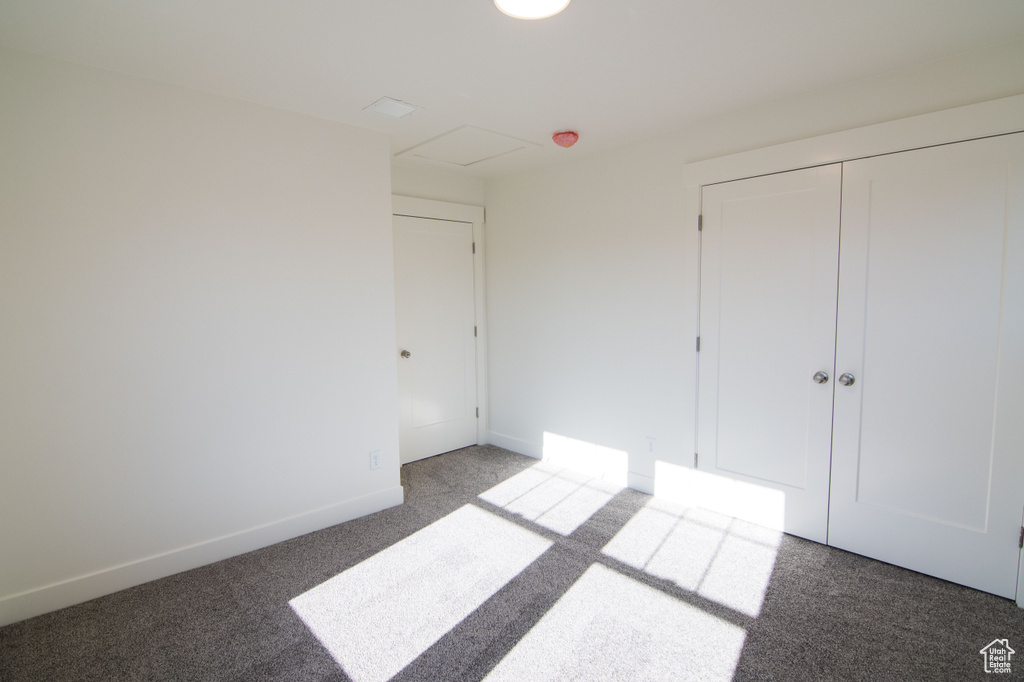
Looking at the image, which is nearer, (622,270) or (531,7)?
(531,7)

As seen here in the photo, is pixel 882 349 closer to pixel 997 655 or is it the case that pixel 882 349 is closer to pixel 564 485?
pixel 997 655

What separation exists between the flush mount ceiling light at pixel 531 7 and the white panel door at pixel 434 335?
92.7 inches

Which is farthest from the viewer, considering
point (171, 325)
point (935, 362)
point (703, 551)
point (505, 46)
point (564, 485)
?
point (564, 485)

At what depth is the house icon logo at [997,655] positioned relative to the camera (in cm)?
184

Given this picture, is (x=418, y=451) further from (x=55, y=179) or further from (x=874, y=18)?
(x=874, y=18)

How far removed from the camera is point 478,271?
14.8ft

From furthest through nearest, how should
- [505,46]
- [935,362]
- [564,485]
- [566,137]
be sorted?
[564,485] → [566,137] → [935,362] → [505,46]

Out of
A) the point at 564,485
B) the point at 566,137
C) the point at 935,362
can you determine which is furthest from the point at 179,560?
the point at 935,362

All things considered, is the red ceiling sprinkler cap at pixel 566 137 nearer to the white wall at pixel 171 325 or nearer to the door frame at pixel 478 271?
the white wall at pixel 171 325

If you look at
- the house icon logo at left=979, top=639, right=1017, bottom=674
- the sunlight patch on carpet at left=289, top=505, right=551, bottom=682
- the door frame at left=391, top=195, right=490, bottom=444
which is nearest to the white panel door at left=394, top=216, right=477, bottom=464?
the door frame at left=391, top=195, right=490, bottom=444

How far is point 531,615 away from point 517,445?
2258mm

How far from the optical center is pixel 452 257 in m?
4.34

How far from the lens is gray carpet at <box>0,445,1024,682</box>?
189 centimetres

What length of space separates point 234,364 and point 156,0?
5.38ft
